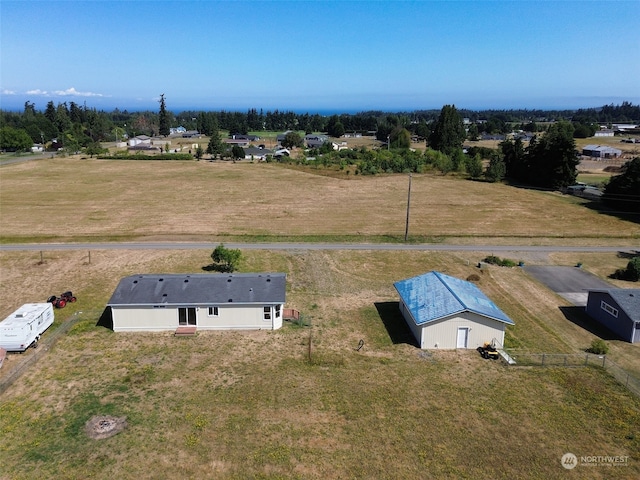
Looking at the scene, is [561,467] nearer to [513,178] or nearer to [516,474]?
[516,474]

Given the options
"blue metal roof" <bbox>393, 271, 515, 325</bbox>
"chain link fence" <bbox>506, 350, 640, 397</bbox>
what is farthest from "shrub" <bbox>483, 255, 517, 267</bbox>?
"chain link fence" <bbox>506, 350, 640, 397</bbox>

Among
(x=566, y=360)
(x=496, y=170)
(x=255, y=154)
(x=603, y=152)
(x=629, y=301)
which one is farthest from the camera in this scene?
(x=255, y=154)

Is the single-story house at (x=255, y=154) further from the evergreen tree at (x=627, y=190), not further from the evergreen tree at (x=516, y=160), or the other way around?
the evergreen tree at (x=627, y=190)

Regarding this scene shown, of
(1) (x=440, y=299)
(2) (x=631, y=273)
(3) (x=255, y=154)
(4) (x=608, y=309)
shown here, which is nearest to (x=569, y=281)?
(2) (x=631, y=273)

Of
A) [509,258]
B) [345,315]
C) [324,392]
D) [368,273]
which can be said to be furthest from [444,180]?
[324,392]

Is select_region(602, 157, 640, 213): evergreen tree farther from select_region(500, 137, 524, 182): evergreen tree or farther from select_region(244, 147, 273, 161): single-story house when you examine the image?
select_region(244, 147, 273, 161): single-story house

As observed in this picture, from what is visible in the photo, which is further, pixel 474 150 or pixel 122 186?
pixel 474 150

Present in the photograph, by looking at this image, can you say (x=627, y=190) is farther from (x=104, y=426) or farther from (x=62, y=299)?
(x=104, y=426)
